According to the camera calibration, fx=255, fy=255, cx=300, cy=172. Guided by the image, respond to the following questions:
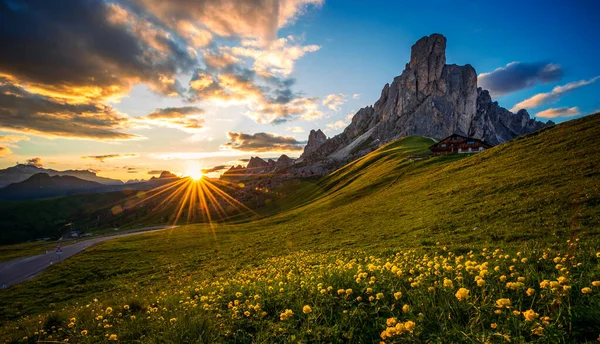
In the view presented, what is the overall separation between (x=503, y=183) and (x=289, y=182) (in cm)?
14165

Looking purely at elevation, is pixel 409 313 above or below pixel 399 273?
below

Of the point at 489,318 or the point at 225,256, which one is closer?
the point at 489,318

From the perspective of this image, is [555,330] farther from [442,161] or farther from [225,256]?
[442,161]

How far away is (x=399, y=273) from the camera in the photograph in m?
6.66

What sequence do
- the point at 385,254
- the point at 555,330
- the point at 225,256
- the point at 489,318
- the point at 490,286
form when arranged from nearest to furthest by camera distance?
1. the point at 555,330
2. the point at 489,318
3. the point at 490,286
4. the point at 385,254
5. the point at 225,256

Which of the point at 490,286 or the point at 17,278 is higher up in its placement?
the point at 490,286

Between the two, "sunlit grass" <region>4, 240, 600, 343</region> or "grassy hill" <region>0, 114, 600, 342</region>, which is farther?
"grassy hill" <region>0, 114, 600, 342</region>

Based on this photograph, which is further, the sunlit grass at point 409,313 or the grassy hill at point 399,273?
the grassy hill at point 399,273

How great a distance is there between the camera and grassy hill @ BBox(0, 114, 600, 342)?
17.5ft

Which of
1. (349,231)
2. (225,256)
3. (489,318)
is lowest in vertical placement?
(225,256)

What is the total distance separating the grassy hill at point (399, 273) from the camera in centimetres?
534

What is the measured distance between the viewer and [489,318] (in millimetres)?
5059

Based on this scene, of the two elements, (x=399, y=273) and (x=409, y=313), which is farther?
(x=399, y=273)

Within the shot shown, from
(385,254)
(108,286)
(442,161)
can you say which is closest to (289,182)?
(442,161)
